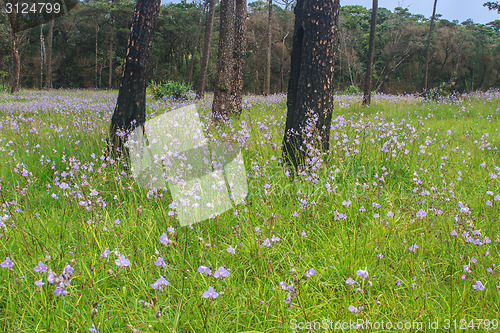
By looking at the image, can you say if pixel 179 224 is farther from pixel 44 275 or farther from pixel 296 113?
pixel 296 113

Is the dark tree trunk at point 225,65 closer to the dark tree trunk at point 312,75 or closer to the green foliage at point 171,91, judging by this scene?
the dark tree trunk at point 312,75

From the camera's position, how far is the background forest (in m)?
35.9

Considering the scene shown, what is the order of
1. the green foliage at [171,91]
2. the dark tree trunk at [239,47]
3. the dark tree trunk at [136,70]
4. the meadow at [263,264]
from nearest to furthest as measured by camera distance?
the meadow at [263,264], the dark tree trunk at [136,70], the dark tree trunk at [239,47], the green foliage at [171,91]

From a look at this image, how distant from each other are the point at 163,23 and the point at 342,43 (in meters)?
22.0

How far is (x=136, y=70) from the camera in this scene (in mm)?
5035

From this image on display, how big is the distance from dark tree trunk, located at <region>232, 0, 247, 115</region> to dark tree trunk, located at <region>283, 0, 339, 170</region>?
15.6 feet

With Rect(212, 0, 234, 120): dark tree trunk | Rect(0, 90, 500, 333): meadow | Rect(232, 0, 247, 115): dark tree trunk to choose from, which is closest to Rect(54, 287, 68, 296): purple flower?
Rect(0, 90, 500, 333): meadow

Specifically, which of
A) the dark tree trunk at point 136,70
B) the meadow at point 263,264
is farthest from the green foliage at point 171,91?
the meadow at point 263,264

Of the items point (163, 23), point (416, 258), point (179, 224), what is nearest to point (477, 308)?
point (416, 258)

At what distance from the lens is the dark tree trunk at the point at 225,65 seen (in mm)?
8734

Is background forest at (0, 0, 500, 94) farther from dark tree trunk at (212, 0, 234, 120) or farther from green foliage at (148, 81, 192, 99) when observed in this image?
dark tree trunk at (212, 0, 234, 120)

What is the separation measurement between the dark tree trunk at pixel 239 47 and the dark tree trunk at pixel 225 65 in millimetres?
240

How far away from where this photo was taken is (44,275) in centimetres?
217

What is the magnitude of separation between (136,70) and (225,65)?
4.28 metres
